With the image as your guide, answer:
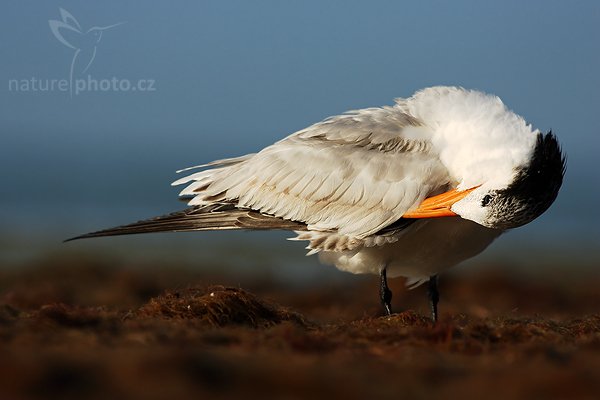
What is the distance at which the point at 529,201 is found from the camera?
726 cm

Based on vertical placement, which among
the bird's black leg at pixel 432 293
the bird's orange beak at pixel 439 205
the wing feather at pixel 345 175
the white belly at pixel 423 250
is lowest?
the bird's black leg at pixel 432 293

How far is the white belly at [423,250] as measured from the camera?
26.5ft

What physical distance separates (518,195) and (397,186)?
3.61 feet

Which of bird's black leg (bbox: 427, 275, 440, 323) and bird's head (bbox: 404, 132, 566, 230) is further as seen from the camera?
bird's black leg (bbox: 427, 275, 440, 323)

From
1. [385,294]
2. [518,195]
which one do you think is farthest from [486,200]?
[385,294]

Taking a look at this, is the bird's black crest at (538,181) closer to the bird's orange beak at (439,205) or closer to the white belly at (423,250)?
the bird's orange beak at (439,205)

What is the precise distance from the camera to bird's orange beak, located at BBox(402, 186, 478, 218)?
752 centimetres

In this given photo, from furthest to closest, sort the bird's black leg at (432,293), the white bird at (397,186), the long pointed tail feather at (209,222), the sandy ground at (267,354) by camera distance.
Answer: the bird's black leg at (432,293), the long pointed tail feather at (209,222), the white bird at (397,186), the sandy ground at (267,354)

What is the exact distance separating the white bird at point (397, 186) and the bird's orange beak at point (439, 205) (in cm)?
1

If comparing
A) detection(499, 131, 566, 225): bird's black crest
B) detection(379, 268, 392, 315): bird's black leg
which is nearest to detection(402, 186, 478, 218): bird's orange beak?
detection(499, 131, 566, 225): bird's black crest

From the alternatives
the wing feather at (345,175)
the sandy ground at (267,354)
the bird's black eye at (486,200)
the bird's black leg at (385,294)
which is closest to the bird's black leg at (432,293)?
the bird's black leg at (385,294)

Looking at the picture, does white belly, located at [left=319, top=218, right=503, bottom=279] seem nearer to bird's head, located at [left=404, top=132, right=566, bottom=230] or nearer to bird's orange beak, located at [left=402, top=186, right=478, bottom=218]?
bird's orange beak, located at [left=402, top=186, right=478, bottom=218]

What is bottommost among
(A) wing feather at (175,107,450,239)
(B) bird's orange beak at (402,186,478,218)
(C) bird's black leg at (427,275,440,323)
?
(C) bird's black leg at (427,275,440,323)

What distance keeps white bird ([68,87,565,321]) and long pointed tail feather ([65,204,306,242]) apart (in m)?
0.01
